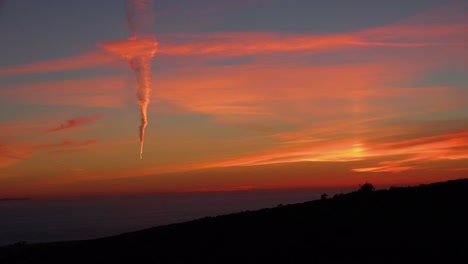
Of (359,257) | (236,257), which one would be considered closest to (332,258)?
(359,257)

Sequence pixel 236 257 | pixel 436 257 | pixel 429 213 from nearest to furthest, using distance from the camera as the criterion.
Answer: pixel 436 257
pixel 236 257
pixel 429 213

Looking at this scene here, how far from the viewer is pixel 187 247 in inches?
922

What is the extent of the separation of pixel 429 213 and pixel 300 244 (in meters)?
5.94

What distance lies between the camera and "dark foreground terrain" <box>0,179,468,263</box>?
1855 cm

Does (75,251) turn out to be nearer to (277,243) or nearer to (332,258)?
(277,243)

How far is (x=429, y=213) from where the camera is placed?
2255 centimetres

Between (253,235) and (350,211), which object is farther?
(350,211)

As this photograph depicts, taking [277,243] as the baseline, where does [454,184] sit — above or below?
above

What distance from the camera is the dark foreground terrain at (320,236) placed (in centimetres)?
1855

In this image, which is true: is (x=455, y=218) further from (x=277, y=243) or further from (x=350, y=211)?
(x=277, y=243)

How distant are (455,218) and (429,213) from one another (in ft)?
4.95

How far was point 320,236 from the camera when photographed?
21516 mm

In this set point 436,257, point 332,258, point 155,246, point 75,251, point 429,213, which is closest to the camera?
point 436,257

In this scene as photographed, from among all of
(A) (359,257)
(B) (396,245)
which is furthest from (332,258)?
(B) (396,245)
